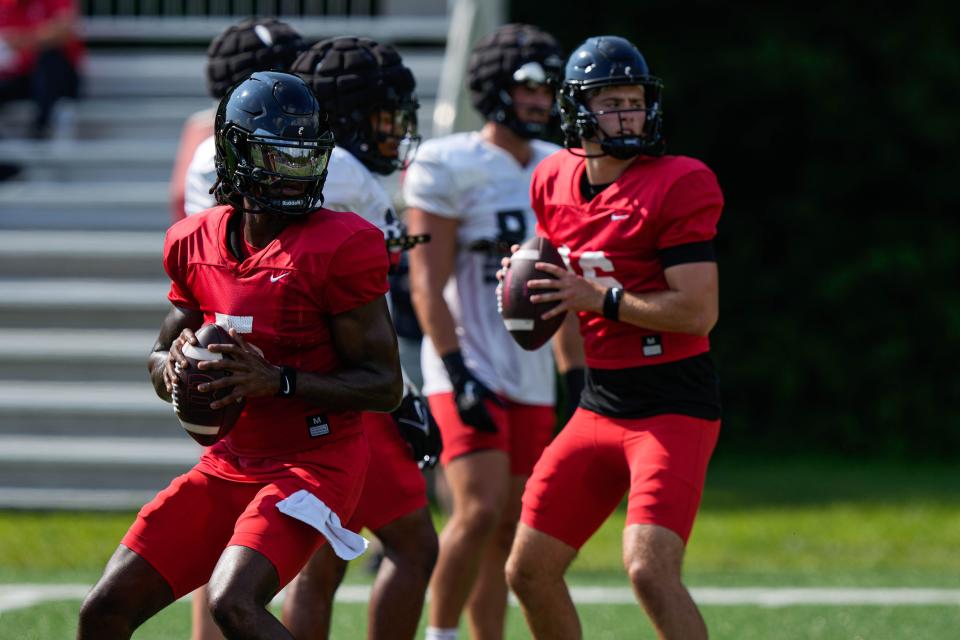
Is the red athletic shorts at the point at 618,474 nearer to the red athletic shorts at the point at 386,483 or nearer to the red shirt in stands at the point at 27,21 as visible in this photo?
the red athletic shorts at the point at 386,483

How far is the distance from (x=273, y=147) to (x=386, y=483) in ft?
3.73

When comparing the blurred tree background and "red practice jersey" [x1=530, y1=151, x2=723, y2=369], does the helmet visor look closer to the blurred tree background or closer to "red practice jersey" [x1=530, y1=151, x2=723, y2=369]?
"red practice jersey" [x1=530, y1=151, x2=723, y2=369]

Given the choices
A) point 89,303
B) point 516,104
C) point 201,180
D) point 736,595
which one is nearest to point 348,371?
point 201,180

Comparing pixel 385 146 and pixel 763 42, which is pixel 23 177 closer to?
pixel 763 42

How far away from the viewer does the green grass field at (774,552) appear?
6484 millimetres

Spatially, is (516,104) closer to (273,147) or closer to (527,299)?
(527,299)

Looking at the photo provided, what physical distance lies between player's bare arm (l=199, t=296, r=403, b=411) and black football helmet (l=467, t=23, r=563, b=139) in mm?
1890

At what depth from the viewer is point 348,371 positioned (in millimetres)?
4098

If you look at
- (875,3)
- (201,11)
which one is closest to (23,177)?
(201,11)

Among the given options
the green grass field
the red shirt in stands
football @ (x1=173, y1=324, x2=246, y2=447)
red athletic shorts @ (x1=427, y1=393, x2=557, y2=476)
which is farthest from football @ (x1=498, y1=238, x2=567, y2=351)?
the red shirt in stands

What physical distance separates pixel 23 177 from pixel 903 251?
659cm

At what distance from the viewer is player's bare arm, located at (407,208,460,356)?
18.5 ft

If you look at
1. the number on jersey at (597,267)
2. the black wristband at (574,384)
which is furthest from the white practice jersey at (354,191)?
the black wristband at (574,384)

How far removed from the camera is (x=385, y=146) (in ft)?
A: 16.6
